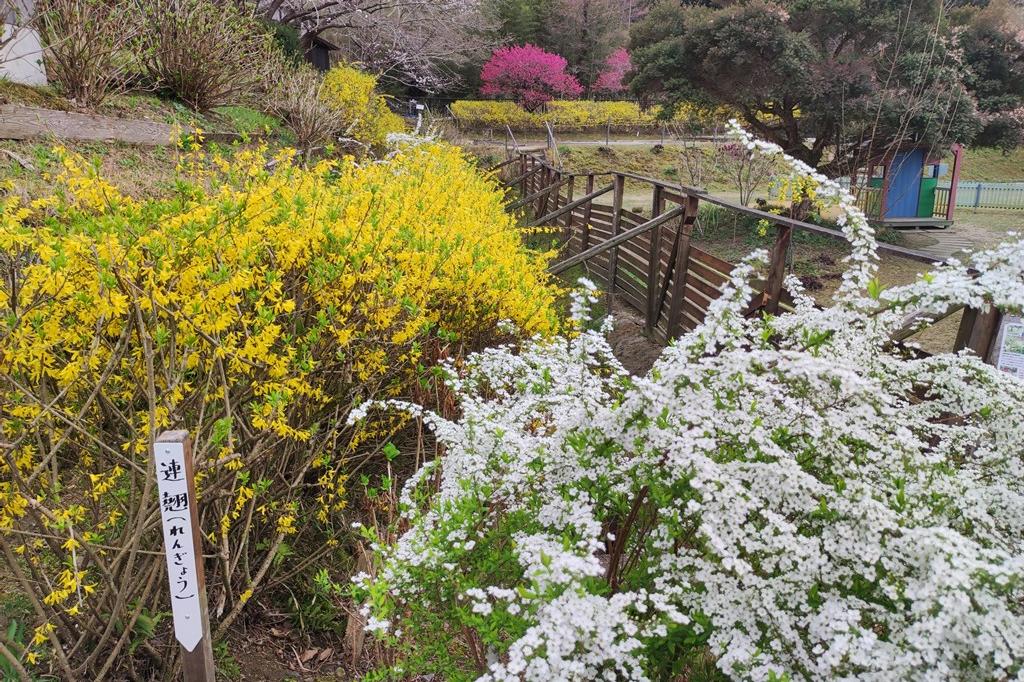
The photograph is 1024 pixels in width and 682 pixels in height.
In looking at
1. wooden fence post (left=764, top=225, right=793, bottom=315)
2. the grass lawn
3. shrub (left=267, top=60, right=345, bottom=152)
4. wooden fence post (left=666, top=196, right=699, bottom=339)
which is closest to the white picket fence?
the grass lawn

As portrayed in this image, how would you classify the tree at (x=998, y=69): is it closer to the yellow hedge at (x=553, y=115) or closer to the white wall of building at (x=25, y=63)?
the white wall of building at (x=25, y=63)

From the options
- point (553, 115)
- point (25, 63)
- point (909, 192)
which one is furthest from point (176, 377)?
point (553, 115)

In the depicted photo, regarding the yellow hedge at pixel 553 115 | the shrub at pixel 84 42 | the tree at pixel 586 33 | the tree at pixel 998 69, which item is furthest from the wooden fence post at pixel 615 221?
the tree at pixel 586 33

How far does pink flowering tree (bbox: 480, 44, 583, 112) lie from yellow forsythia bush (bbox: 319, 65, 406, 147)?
671 inches

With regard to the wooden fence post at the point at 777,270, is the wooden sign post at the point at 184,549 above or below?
below

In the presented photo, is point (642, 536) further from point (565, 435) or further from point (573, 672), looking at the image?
point (573, 672)

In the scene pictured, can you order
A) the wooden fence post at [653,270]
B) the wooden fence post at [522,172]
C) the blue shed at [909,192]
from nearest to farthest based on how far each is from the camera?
the wooden fence post at [653,270]
the blue shed at [909,192]
the wooden fence post at [522,172]

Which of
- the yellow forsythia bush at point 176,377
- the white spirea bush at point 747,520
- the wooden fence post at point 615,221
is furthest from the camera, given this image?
the wooden fence post at point 615,221

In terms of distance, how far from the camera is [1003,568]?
128 cm

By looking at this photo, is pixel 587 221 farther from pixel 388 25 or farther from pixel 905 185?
pixel 388 25

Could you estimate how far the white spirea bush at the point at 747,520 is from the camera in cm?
138

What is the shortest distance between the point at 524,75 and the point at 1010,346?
101ft

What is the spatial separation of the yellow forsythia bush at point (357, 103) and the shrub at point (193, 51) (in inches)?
101

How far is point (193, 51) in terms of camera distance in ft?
28.7
